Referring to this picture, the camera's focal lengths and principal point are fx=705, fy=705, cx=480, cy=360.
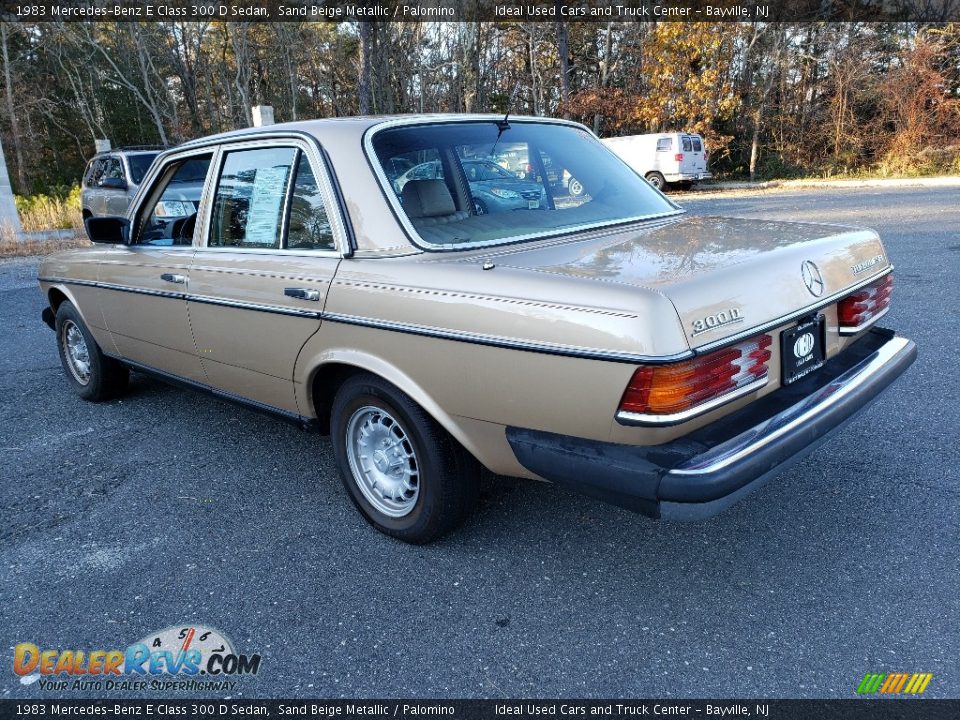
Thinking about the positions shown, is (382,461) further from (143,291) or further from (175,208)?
(175,208)

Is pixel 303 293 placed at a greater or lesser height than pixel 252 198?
lesser

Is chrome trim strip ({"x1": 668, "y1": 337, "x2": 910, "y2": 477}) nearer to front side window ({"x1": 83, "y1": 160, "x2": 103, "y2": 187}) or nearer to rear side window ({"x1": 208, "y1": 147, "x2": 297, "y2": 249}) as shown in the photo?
rear side window ({"x1": 208, "y1": 147, "x2": 297, "y2": 249})

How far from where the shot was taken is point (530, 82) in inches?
1315

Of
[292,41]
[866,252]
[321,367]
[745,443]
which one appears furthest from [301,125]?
[292,41]

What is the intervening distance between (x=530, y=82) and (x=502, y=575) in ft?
111

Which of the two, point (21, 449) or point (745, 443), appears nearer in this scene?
point (745, 443)

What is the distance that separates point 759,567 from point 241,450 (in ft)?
9.36

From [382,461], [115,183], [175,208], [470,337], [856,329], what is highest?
[115,183]

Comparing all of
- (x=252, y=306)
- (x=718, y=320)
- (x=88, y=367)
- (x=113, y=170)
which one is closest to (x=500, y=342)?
(x=718, y=320)

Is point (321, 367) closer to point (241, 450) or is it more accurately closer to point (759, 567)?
point (241, 450)

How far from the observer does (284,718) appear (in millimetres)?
2203

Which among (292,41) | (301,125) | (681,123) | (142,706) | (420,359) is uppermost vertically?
(292,41)

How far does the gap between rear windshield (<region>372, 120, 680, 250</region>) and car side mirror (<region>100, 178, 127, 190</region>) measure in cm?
1135

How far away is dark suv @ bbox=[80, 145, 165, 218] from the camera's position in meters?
12.7
